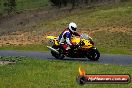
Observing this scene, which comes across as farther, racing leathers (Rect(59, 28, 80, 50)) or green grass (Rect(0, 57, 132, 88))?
racing leathers (Rect(59, 28, 80, 50))

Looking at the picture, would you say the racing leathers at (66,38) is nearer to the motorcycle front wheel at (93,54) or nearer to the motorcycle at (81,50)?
the motorcycle at (81,50)

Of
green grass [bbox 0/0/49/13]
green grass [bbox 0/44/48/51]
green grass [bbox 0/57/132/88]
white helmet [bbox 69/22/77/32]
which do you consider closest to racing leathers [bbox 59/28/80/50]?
white helmet [bbox 69/22/77/32]

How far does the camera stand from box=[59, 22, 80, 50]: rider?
2584 centimetres

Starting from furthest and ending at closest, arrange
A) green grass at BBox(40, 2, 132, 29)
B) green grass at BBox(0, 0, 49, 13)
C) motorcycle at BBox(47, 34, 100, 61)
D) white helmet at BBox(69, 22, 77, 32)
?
green grass at BBox(0, 0, 49, 13) < green grass at BBox(40, 2, 132, 29) < motorcycle at BBox(47, 34, 100, 61) < white helmet at BBox(69, 22, 77, 32)

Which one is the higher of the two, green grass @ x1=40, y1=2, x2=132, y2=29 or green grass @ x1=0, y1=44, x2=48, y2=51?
green grass @ x1=0, y1=44, x2=48, y2=51

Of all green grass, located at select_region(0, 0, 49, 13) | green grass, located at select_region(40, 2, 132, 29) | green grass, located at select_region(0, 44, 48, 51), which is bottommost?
green grass, located at select_region(0, 0, 49, 13)

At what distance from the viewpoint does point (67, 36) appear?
25.8 metres

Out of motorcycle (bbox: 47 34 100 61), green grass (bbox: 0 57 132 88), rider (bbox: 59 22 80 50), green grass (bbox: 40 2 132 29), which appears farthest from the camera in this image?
green grass (bbox: 40 2 132 29)

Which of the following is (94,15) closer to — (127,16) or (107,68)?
(127,16)

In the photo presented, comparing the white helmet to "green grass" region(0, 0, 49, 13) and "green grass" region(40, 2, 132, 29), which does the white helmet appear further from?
"green grass" region(0, 0, 49, 13)

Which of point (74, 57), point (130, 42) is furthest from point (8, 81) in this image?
point (130, 42)

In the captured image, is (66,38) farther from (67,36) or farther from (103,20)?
(103,20)

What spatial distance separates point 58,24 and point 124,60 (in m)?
34.0

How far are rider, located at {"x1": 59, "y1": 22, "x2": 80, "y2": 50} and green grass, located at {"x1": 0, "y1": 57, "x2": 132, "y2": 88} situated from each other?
13.2ft
